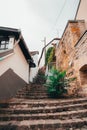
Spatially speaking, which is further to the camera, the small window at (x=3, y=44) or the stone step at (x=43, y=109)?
the small window at (x=3, y=44)

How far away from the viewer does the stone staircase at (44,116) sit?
3.04 meters

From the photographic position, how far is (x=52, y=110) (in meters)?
3.85

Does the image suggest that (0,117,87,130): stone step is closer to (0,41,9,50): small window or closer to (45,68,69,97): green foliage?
(45,68,69,97): green foliage

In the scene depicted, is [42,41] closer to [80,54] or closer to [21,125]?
[80,54]

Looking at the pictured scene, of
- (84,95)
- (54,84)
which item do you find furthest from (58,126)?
(54,84)

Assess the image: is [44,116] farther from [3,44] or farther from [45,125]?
[3,44]

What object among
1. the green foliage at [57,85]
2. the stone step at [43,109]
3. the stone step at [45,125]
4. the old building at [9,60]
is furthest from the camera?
the green foliage at [57,85]

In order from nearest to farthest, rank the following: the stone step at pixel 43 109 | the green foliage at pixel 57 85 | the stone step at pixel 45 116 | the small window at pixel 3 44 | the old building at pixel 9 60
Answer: the stone step at pixel 45 116 < the stone step at pixel 43 109 < the old building at pixel 9 60 < the green foliage at pixel 57 85 < the small window at pixel 3 44

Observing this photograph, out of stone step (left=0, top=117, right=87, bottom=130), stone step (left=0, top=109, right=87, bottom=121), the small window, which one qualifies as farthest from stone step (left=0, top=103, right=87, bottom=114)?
→ the small window

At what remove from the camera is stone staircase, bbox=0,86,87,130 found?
3043 millimetres

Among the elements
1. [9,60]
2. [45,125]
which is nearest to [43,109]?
[45,125]

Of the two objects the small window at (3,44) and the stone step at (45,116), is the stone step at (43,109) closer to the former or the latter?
the stone step at (45,116)

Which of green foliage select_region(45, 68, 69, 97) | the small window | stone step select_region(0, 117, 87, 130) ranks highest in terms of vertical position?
the small window

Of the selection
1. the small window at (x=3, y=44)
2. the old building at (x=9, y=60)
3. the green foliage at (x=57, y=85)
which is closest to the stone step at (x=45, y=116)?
the old building at (x=9, y=60)
